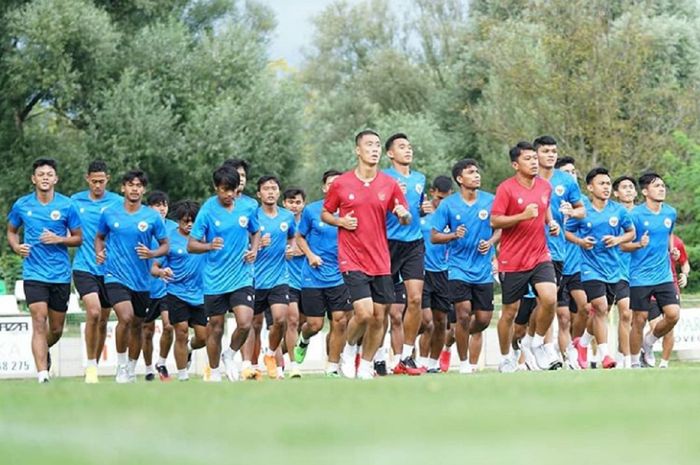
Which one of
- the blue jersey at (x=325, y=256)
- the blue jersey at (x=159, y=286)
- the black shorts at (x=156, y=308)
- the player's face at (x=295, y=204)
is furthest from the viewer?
the player's face at (x=295, y=204)

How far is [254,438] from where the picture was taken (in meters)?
8.81

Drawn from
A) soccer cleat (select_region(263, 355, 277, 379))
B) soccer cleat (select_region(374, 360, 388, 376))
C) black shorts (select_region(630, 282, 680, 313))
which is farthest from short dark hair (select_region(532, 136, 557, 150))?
soccer cleat (select_region(263, 355, 277, 379))

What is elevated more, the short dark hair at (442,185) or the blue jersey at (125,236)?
the short dark hair at (442,185)

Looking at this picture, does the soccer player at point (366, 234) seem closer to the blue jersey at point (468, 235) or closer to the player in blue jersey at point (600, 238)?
the blue jersey at point (468, 235)

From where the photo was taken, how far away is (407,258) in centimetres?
1759

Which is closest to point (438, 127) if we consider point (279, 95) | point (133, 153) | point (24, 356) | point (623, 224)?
point (279, 95)

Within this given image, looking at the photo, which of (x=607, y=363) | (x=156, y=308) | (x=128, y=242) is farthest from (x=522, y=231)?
(x=156, y=308)

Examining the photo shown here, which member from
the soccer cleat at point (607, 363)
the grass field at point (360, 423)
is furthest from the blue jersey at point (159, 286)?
the grass field at point (360, 423)

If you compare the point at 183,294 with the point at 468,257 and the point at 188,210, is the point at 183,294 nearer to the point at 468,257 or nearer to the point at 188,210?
the point at 188,210

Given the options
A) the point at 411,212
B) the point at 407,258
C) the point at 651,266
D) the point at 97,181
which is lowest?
the point at 651,266

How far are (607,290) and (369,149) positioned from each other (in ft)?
20.4

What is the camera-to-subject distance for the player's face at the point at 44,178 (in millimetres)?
18156

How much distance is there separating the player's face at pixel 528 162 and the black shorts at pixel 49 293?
534cm

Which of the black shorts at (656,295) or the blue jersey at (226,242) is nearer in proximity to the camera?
the blue jersey at (226,242)
